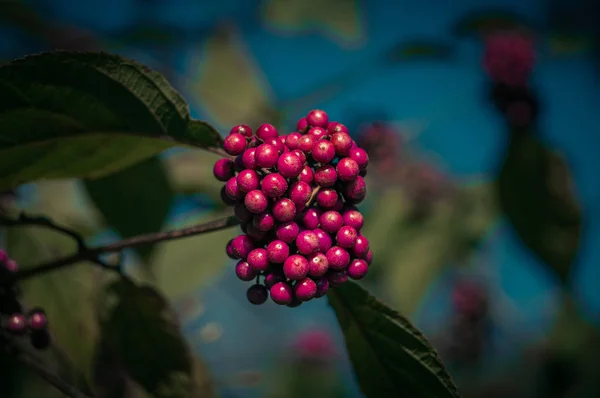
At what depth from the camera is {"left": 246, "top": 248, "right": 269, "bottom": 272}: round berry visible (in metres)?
0.98

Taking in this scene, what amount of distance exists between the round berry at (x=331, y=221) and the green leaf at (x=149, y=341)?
0.59 meters

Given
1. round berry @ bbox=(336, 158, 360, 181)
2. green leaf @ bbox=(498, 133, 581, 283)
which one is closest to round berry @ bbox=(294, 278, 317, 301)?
round berry @ bbox=(336, 158, 360, 181)

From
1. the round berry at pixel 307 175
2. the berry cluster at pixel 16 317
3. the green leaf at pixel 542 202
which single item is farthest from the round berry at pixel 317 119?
the green leaf at pixel 542 202

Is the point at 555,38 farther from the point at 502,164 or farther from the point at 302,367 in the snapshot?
the point at 302,367

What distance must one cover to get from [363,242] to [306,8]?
3.24 meters

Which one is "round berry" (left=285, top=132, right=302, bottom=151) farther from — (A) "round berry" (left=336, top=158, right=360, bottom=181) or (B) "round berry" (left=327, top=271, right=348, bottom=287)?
(B) "round berry" (left=327, top=271, right=348, bottom=287)

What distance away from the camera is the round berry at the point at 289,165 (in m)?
0.96

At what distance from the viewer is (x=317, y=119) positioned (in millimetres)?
1106

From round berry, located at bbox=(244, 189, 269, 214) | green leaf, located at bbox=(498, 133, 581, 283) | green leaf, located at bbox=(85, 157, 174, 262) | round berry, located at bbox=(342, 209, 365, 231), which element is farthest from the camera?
green leaf, located at bbox=(498, 133, 581, 283)

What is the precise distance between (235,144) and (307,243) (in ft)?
0.83

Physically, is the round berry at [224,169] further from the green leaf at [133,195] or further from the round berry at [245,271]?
the green leaf at [133,195]

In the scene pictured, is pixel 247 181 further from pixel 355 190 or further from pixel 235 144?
pixel 355 190

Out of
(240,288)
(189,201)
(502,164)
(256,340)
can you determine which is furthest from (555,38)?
(256,340)

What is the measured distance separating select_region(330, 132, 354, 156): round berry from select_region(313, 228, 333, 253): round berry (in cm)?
16
